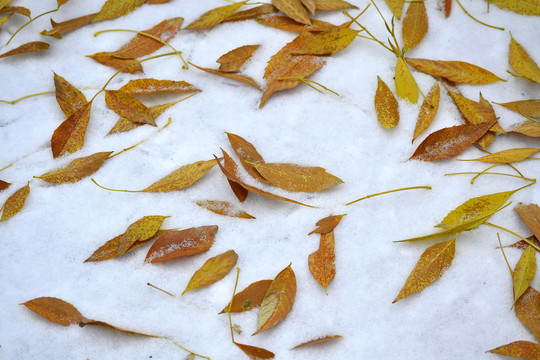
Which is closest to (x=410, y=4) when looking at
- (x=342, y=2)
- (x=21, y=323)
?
(x=342, y=2)

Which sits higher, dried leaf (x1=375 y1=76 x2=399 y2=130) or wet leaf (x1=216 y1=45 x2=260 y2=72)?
wet leaf (x1=216 y1=45 x2=260 y2=72)

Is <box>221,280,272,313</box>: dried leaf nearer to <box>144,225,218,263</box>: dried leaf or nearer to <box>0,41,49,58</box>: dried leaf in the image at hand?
<box>144,225,218,263</box>: dried leaf

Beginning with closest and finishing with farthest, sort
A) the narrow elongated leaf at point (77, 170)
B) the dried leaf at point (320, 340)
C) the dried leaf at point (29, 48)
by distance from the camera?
the dried leaf at point (320, 340) < the narrow elongated leaf at point (77, 170) < the dried leaf at point (29, 48)

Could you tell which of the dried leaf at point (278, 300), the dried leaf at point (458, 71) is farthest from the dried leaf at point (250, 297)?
the dried leaf at point (458, 71)

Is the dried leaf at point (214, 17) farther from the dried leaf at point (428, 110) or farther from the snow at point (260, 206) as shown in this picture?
the dried leaf at point (428, 110)

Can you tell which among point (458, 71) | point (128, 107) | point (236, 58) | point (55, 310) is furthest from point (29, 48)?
point (458, 71)

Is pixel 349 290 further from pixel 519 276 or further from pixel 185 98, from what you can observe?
pixel 185 98

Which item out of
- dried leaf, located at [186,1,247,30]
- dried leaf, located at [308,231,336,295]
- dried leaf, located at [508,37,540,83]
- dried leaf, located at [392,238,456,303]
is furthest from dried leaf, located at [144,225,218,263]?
dried leaf, located at [508,37,540,83]

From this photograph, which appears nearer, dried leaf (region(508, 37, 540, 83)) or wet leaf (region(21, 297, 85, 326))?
wet leaf (region(21, 297, 85, 326))
